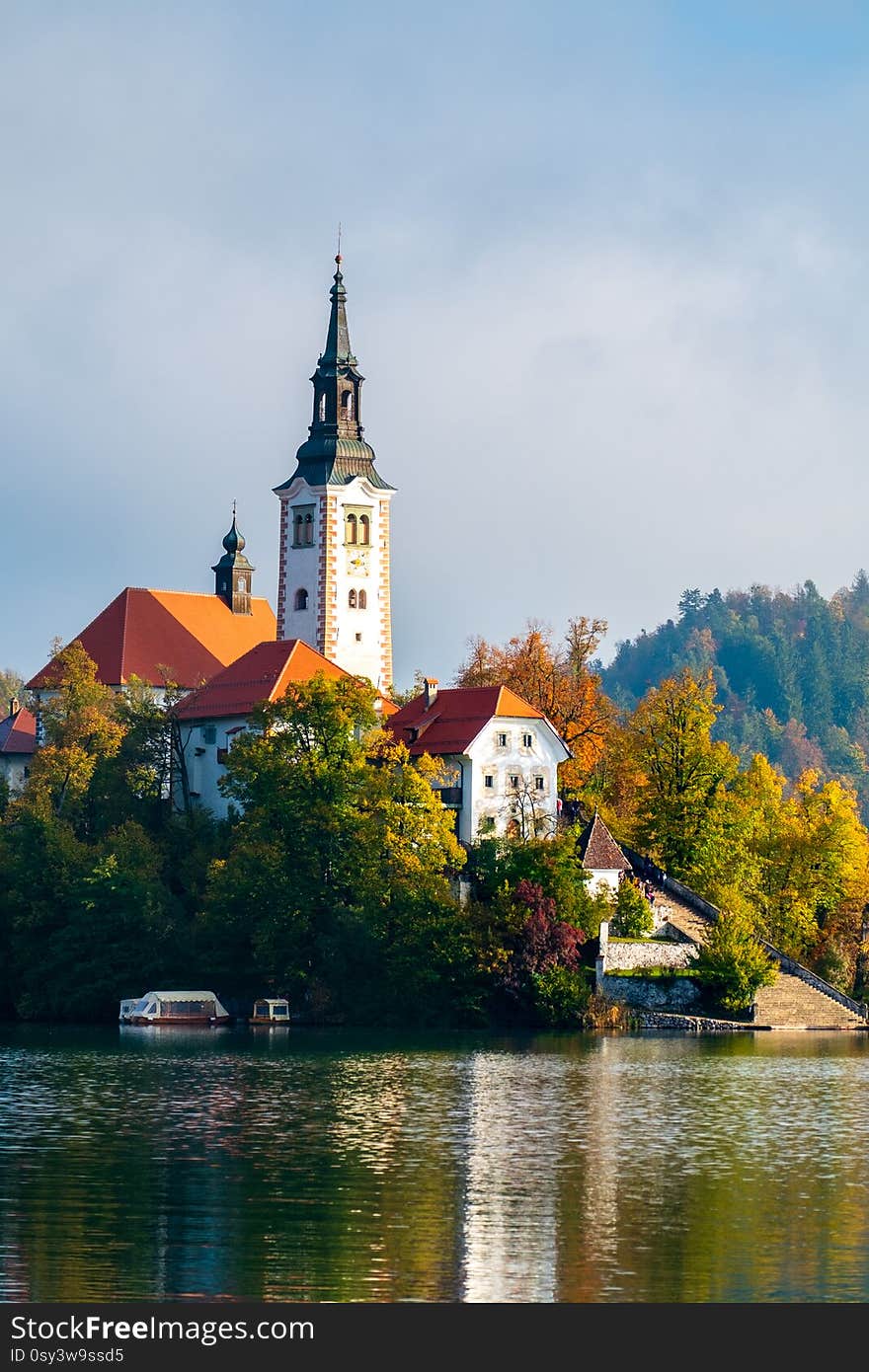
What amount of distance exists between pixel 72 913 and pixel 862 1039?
27595mm

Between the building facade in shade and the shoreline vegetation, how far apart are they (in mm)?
12504

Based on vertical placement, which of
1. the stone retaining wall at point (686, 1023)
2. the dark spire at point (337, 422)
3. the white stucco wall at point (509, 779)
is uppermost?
the dark spire at point (337, 422)

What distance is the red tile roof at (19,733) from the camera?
107756 millimetres

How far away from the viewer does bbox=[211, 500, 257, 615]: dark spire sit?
4409 inches

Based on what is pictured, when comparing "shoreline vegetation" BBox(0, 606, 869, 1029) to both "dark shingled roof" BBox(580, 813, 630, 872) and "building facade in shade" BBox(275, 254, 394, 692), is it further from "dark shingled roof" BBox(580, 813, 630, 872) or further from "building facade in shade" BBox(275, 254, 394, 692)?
"building facade in shade" BBox(275, 254, 394, 692)

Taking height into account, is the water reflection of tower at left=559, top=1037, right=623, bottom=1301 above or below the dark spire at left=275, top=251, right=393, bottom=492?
below

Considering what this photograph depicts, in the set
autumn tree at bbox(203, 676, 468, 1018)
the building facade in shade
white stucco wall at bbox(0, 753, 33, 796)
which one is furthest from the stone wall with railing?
white stucco wall at bbox(0, 753, 33, 796)

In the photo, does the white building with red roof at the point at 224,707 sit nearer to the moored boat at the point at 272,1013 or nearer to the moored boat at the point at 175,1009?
the moored boat at the point at 175,1009

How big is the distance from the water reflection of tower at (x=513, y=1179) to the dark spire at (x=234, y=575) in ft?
175

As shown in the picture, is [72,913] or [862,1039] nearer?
[862,1039]

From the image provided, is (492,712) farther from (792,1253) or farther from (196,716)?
(792,1253)

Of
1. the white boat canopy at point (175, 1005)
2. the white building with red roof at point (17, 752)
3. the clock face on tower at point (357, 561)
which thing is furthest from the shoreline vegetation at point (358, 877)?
the white building with red roof at point (17, 752)
